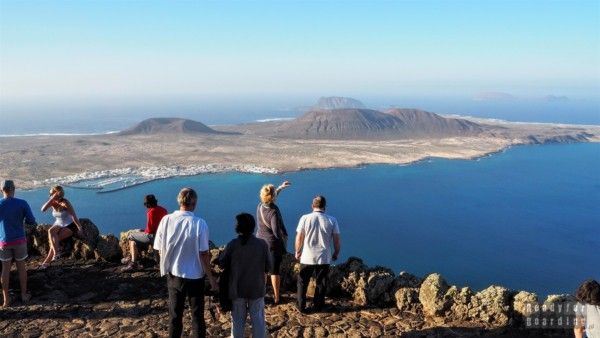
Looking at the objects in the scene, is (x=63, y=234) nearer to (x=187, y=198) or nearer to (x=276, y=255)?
(x=276, y=255)

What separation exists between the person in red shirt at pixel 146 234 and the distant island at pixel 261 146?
206ft

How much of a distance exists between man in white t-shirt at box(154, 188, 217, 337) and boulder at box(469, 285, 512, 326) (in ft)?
10.9

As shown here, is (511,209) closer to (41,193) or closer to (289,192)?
(289,192)

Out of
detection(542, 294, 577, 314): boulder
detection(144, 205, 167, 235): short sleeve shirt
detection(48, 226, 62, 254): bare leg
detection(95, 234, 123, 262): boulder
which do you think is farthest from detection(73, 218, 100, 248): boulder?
detection(542, 294, 577, 314): boulder

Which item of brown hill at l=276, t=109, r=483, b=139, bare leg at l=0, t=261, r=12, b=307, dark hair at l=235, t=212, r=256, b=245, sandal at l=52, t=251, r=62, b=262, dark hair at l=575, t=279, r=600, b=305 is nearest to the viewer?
dark hair at l=575, t=279, r=600, b=305

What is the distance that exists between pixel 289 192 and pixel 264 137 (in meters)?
54.8

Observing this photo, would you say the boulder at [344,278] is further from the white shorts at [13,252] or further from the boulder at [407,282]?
the white shorts at [13,252]

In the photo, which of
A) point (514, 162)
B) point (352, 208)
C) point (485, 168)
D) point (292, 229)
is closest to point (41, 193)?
point (292, 229)

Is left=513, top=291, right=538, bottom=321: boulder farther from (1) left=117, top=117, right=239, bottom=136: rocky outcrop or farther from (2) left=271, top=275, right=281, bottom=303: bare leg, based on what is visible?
(1) left=117, top=117, right=239, bottom=136: rocky outcrop

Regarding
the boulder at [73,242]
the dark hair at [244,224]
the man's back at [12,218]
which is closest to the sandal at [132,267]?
the boulder at [73,242]

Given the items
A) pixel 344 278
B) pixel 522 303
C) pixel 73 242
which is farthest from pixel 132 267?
pixel 522 303

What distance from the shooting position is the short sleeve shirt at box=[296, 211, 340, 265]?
5.48 m

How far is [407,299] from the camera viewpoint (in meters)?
5.96

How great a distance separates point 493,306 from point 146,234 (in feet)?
16.6
